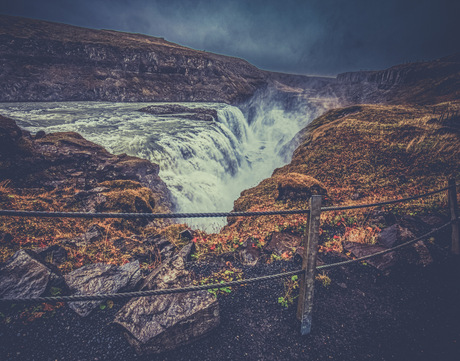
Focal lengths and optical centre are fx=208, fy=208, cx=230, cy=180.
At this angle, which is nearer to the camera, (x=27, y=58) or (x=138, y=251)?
(x=138, y=251)

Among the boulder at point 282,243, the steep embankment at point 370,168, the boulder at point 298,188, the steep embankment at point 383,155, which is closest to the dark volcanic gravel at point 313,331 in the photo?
the boulder at point 282,243

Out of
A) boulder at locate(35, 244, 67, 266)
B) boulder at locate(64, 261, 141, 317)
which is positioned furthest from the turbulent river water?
boulder at locate(64, 261, 141, 317)

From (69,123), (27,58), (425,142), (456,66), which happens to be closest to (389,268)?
(425,142)

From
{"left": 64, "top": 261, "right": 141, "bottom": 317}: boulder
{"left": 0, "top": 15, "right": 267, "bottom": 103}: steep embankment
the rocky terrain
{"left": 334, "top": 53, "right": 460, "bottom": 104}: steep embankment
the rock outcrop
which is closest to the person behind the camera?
the rocky terrain

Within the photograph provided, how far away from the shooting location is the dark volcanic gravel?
2.27 metres

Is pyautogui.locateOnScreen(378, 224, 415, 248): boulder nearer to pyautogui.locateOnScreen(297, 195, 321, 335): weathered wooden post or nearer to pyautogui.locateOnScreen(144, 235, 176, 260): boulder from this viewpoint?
pyautogui.locateOnScreen(297, 195, 321, 335): weathered wooden post

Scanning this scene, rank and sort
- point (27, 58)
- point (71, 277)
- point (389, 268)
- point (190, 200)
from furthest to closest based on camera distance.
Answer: point (27, 58) < point (190, 200) < point (389, 268) < point (71, 277)

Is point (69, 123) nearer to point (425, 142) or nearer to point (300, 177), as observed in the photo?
point (300, 177)

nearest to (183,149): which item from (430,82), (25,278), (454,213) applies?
(25,278)

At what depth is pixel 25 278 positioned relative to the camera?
2818 mm

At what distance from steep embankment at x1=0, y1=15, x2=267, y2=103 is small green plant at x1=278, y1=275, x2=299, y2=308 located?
40.5 m

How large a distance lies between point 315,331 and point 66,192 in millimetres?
8330

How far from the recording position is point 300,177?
24.2 feet

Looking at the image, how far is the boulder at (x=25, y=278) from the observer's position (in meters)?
2.70
